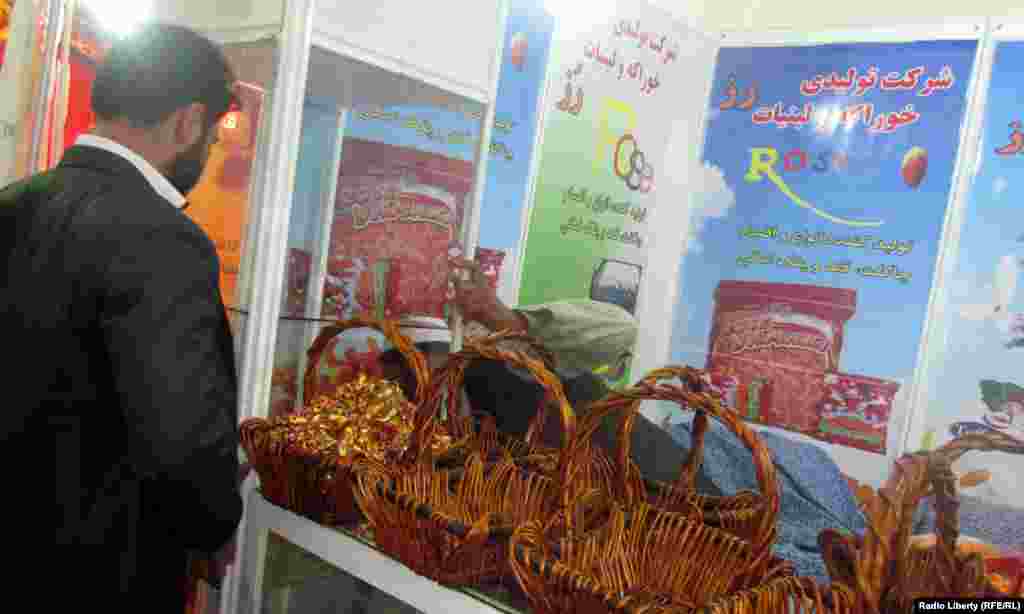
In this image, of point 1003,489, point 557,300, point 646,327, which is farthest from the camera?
point 646,327

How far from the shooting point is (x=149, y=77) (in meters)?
1.30

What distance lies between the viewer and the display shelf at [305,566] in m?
1.56

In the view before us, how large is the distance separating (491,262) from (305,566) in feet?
4.36

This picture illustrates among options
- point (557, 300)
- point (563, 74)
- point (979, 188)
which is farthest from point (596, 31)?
point (979, 188)

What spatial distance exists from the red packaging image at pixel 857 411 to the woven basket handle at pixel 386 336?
2.14 m

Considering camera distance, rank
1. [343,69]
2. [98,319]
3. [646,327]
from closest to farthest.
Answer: [98,319] → [343,69] → [646,327]

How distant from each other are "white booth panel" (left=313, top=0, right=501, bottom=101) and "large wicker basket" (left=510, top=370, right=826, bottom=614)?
0.94m

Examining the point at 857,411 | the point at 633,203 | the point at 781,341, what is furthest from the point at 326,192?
the point at 857,411

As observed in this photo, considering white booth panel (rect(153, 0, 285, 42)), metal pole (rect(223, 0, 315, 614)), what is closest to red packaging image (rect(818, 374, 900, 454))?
metal pole (rect(223, 0, 315, 614))

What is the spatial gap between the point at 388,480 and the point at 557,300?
1708 millimetres

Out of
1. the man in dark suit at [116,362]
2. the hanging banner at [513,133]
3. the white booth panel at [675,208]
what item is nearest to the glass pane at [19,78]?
the man in dark suit at [116,362]

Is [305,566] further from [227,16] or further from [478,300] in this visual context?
[227,16]

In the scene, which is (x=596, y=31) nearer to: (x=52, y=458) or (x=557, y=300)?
(x=557, y=300)

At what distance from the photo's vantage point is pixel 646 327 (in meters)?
3.61
